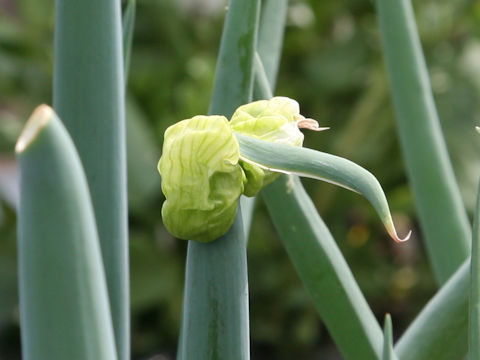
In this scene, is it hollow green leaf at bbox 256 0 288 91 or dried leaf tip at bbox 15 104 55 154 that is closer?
dried leaf tip at bbox 15 104 55 154

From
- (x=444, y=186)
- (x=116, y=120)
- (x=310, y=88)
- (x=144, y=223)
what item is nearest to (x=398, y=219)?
(x=310, y=88)

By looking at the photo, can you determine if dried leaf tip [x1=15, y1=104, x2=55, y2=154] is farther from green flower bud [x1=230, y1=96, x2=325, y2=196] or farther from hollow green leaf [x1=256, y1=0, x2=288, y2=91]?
hollow green leaf [x1=256, y1=0, x2=288, y2=91]

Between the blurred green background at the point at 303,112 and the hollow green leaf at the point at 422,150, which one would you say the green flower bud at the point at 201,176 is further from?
the blurred green background at the point at 303,112

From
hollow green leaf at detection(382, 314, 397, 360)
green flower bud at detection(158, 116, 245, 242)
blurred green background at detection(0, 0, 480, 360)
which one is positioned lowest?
blurred green background at detection(0, 0, 480, 360)

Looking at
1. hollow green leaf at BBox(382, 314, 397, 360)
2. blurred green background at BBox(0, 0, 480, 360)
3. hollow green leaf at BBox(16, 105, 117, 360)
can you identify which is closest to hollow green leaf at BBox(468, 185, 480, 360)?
hollow green leaf at BBox(382, 314, 397, 360)

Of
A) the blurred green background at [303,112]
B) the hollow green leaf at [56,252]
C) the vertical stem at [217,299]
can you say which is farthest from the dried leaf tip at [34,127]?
the blurred green background at [303,112]

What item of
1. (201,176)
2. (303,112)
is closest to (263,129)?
(201,176)

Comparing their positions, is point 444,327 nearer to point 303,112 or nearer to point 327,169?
point 327,169
